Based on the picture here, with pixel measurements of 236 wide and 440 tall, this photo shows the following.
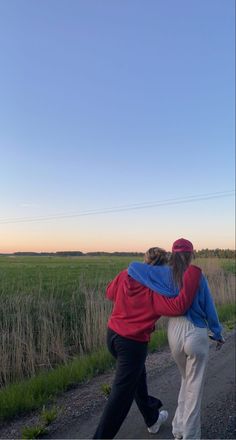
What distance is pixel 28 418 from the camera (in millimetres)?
4598

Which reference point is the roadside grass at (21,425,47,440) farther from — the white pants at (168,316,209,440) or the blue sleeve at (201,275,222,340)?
the blue sleeve at (201,275,222,340)

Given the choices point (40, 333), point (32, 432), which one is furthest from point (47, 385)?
point (40, 333)

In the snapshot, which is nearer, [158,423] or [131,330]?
[131,330]

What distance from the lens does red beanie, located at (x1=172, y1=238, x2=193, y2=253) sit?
3.62 m

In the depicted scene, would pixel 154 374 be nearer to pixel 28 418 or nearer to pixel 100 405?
pixel 100 405

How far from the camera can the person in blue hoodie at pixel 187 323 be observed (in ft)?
11.5

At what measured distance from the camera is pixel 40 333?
7.66 m

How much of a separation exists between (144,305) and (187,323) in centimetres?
42

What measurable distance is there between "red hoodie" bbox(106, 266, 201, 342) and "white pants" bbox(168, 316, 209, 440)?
0.67ft

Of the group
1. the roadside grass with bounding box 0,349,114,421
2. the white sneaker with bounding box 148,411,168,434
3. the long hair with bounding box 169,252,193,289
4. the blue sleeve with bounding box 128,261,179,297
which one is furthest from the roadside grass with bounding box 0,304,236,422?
the long hair with bounding box 169,252,193,289

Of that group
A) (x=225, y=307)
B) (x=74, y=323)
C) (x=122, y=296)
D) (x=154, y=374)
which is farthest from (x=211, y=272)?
(x=122, y=296)

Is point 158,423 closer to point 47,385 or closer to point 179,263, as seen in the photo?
point 179,263

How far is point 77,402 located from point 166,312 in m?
2.38

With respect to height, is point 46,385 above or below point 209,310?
below
